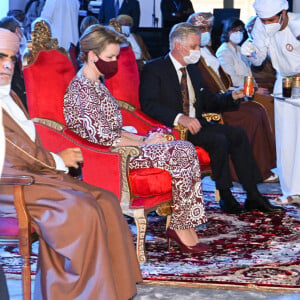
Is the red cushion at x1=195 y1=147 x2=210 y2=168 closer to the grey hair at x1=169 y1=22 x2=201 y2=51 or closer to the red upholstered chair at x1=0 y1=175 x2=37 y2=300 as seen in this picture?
the grey hair at x1=169 y1=22 x2=201 y2=51

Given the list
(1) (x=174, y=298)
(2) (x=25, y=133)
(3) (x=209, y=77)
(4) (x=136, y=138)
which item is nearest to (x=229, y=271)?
(1) (x=174, y=298)

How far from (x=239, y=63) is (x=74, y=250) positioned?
4892 millimetres

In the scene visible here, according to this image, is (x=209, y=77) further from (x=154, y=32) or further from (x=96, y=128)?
(x=154, y=32)

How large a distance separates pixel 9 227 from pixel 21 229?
87mm

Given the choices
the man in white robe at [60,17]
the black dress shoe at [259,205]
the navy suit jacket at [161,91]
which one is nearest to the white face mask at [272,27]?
the navy suit jacket at [161,91]

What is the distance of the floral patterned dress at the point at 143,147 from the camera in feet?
15.2

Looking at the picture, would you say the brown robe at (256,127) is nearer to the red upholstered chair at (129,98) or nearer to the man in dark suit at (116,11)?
the red upholstered chair at (129,98)

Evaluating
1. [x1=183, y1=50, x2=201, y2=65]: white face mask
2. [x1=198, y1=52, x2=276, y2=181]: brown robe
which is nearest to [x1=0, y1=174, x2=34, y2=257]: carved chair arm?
[x1=183, y1=50, x2=201, y2=65]: white face mask

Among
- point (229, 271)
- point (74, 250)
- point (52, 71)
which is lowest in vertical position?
point (229, 271)

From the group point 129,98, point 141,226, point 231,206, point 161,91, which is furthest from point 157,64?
point 141,226

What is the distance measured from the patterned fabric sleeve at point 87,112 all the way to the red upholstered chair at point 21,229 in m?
1.16

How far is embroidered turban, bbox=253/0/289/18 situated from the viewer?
6.06 metres

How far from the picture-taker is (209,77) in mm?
6469

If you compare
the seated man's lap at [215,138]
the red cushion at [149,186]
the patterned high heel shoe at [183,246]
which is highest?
the seated man's lap at [215,138]
